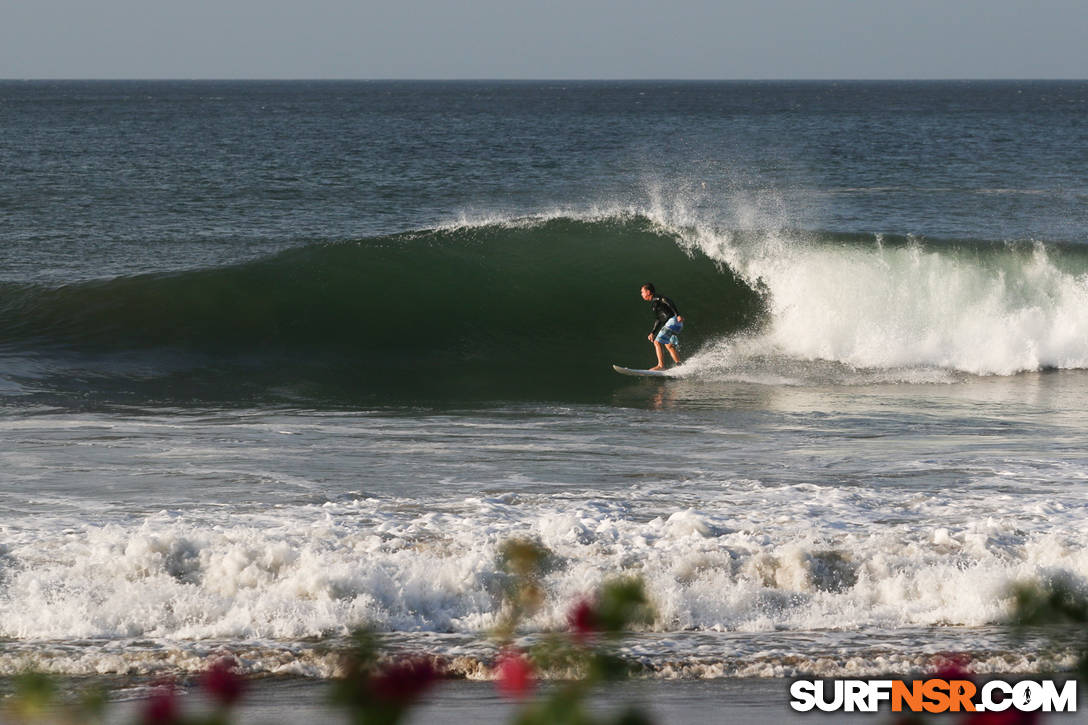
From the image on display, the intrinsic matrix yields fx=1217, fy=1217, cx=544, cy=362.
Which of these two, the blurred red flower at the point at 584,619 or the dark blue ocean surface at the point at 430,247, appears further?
the dark blue ocean surface at the point at 430,247

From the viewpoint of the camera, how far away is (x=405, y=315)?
1950cm

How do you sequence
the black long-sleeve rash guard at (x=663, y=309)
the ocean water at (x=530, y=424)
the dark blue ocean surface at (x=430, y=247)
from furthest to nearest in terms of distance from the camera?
the dark blue ocean surface at (x=430, y=247) < the black long-sleeve rash guard at (x=663, y=309) < the ocean water at (x=530, y=424)

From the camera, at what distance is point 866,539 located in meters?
7.57

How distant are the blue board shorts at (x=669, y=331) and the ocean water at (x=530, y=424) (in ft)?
1.55

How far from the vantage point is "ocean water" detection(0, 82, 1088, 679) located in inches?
259

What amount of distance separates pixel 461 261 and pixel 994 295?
8.91 metres

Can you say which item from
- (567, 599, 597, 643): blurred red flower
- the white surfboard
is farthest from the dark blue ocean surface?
(567, 599, 597, 643): blurred red flower

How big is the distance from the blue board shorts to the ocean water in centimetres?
47

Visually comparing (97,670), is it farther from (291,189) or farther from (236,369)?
(291,189)

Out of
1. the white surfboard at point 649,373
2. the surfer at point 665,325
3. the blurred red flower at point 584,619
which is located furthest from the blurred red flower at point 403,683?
the white surfboard at point 649,373

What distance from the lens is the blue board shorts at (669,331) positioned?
15.3 m

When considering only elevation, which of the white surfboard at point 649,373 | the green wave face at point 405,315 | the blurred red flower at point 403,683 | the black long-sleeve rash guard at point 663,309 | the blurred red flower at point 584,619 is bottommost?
the white surfboard at point 649,373

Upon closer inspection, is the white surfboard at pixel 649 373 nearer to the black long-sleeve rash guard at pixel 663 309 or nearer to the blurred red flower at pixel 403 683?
the black long-sleeve rash guard at pixel 663 309

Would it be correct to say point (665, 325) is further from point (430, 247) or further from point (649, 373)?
point (430, 247)
